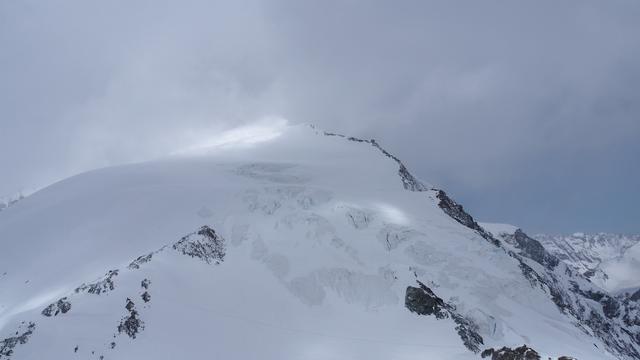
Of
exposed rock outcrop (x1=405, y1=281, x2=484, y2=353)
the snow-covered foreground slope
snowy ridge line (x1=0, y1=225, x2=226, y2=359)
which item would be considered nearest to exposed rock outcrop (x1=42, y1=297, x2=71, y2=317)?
snowy ridge line (x1=0, y1=225, x2=226, y2=359)

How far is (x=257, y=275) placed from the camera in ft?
223

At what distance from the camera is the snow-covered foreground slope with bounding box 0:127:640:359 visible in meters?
55.5

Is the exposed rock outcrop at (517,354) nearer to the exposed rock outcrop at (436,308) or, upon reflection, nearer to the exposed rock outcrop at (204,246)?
the exposed rock outcrop at (436,308)

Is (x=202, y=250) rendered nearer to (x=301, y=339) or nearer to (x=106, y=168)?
(x=301, y=339)

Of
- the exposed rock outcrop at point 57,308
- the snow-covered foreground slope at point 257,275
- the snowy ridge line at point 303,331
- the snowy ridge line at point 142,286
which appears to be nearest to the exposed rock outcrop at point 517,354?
the snow-covered foreground slope at point 257,275

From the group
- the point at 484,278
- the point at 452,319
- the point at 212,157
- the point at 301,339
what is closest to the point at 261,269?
the point at 301,339

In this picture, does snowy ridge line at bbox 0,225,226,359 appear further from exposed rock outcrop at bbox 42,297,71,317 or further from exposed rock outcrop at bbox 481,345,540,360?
exposed rock outcrop at bbox 481,345,540,360

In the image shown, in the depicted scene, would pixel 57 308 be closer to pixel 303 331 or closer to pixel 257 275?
pixel 257 275

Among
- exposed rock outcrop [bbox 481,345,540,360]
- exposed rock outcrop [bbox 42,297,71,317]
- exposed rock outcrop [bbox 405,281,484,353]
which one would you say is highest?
exposed rock outcrop [bbox 405,281,484,353]

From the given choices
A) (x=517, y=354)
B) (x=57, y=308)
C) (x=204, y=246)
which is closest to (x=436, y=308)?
(x=517, y=354)

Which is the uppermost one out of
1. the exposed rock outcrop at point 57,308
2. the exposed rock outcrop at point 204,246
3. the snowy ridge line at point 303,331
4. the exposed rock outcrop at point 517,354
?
the exposed rock outcrop at point 204,246

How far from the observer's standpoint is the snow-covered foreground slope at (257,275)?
5547 cm

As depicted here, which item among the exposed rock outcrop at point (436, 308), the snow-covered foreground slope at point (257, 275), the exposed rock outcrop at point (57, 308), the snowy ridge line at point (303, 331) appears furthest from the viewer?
the exposed rock outcrop at point (436, 308)

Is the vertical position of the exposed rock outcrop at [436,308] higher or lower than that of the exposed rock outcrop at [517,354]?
higher
